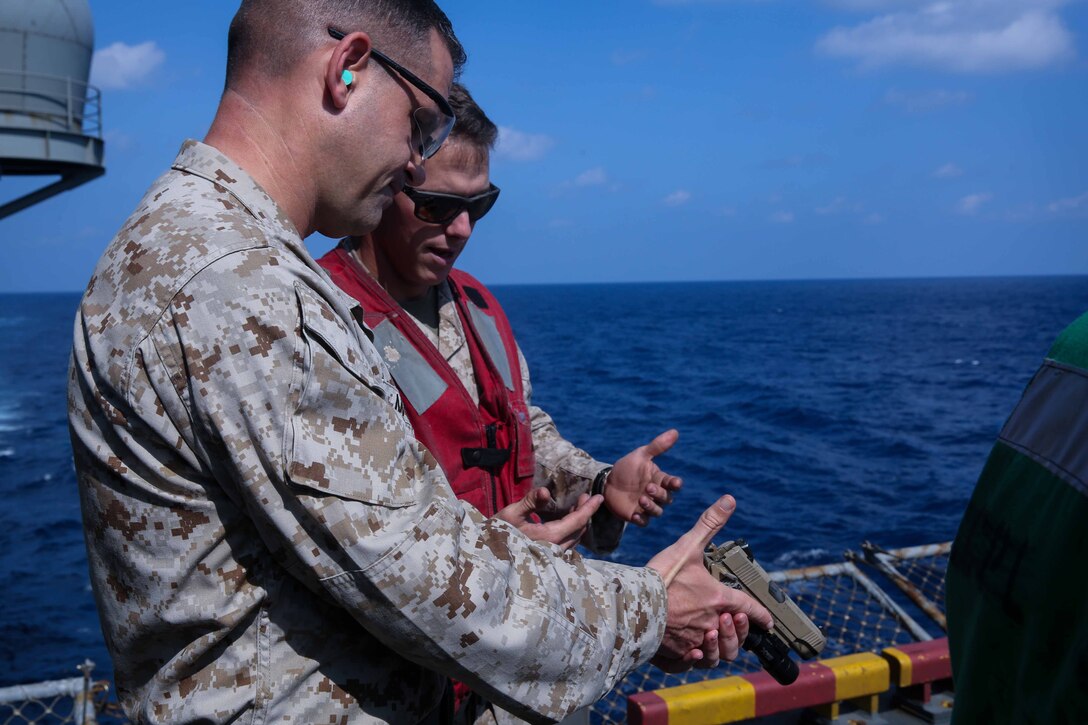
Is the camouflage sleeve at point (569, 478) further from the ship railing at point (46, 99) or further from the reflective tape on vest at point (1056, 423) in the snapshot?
the ship railing at point (46, 99)

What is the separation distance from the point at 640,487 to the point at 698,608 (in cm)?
91

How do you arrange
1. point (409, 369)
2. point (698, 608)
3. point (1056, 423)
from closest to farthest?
point (1056, 423) < point (698, 608) < point (409, 369)

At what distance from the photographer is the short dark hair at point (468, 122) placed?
316 cm

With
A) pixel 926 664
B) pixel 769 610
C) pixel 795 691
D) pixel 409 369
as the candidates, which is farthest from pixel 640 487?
pixel 926 664

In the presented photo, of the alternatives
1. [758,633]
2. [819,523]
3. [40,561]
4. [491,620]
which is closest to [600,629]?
[491,620]

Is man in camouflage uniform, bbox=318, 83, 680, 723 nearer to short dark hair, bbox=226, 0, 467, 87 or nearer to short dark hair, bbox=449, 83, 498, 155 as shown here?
short dark hair, bbox=449, 83, 498, 155

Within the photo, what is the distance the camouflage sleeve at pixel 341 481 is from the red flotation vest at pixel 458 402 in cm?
90

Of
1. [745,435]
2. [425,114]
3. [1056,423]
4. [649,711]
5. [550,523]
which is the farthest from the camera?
[745,435]

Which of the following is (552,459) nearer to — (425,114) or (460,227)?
(460,227)

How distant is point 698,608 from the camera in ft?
7.46

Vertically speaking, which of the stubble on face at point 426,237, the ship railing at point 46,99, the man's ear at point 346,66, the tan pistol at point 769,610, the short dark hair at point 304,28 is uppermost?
the ship railing at point 46,99

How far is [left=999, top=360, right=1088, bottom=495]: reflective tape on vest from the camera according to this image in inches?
50.1

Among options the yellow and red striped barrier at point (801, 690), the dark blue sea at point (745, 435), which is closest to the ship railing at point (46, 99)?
the dark blue sea at point (745, 435)

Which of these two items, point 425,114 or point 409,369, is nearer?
point 425,114
